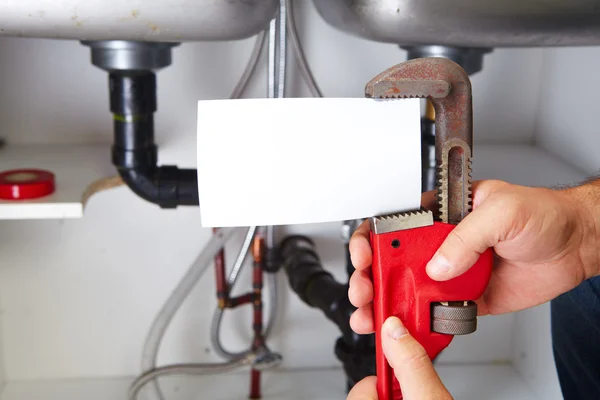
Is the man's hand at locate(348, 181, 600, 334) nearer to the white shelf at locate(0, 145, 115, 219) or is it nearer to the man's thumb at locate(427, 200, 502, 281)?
the man's thumb at locate(427, 200, 502, 281)

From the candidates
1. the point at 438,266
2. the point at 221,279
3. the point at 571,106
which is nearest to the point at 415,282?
the point at 438,266

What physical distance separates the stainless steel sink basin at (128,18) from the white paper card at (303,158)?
0.19 metres

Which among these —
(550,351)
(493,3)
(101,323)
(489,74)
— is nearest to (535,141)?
(489,74)

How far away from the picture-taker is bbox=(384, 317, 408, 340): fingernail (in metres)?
0.50

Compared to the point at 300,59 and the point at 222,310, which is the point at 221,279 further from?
the point at 300,59

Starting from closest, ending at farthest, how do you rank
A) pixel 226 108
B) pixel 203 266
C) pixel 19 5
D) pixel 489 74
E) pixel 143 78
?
1. pixel 226 108
2. pixel 19 5
3. pixel 143 78
4. pixel 203 266
5. pixel 489 74

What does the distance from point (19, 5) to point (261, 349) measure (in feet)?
1.99

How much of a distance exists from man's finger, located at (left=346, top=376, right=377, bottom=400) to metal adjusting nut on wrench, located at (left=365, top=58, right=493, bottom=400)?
0.02 m

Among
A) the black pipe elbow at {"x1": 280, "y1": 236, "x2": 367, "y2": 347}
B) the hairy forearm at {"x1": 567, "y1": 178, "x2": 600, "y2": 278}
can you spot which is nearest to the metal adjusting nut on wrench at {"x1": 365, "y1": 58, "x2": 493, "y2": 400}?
the hairy forearm at {"x1": 567, "y1": 178, "x2": 600, "y2": 278}

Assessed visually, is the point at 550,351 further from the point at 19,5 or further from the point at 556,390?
→ the point at 19,5

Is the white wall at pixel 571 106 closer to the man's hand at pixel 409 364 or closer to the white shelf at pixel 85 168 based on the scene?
the white shelf at pixel 85 168

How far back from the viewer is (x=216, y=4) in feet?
2.02

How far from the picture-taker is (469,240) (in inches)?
19.2

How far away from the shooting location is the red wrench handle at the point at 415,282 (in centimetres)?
49
